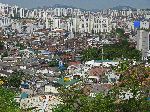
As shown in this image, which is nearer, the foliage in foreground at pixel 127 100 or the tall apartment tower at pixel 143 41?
the foliage in foreground at pixel 127 100

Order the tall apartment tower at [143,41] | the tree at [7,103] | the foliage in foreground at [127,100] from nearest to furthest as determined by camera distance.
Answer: the foliage in foreground at [127,100] → the tree at [7,103] → the tall apartment tower at [143,41]

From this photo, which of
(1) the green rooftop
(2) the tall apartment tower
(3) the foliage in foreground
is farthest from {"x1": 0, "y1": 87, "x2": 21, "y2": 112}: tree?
(2) the tall apartment tower

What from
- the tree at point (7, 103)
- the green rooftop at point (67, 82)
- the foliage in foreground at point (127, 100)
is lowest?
the green rooftop at point (67, 82)

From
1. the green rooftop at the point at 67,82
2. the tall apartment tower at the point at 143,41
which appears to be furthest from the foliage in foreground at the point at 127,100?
the tall apartment tower at the point at 143,41

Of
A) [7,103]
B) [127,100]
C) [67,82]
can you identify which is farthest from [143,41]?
[127,100]

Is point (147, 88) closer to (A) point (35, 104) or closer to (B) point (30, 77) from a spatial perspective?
(A) point (35, 104)

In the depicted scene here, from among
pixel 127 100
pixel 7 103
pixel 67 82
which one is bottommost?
pixel 67 82

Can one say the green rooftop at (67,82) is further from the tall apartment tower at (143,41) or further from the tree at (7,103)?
the tall apartment tower at (143,41)

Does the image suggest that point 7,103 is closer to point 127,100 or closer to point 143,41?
point 127,100

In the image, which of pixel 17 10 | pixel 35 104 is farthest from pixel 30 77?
pixel 17 10

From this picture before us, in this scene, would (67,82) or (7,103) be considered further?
(67,82)

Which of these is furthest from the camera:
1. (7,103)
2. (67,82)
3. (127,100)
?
(67,82)
